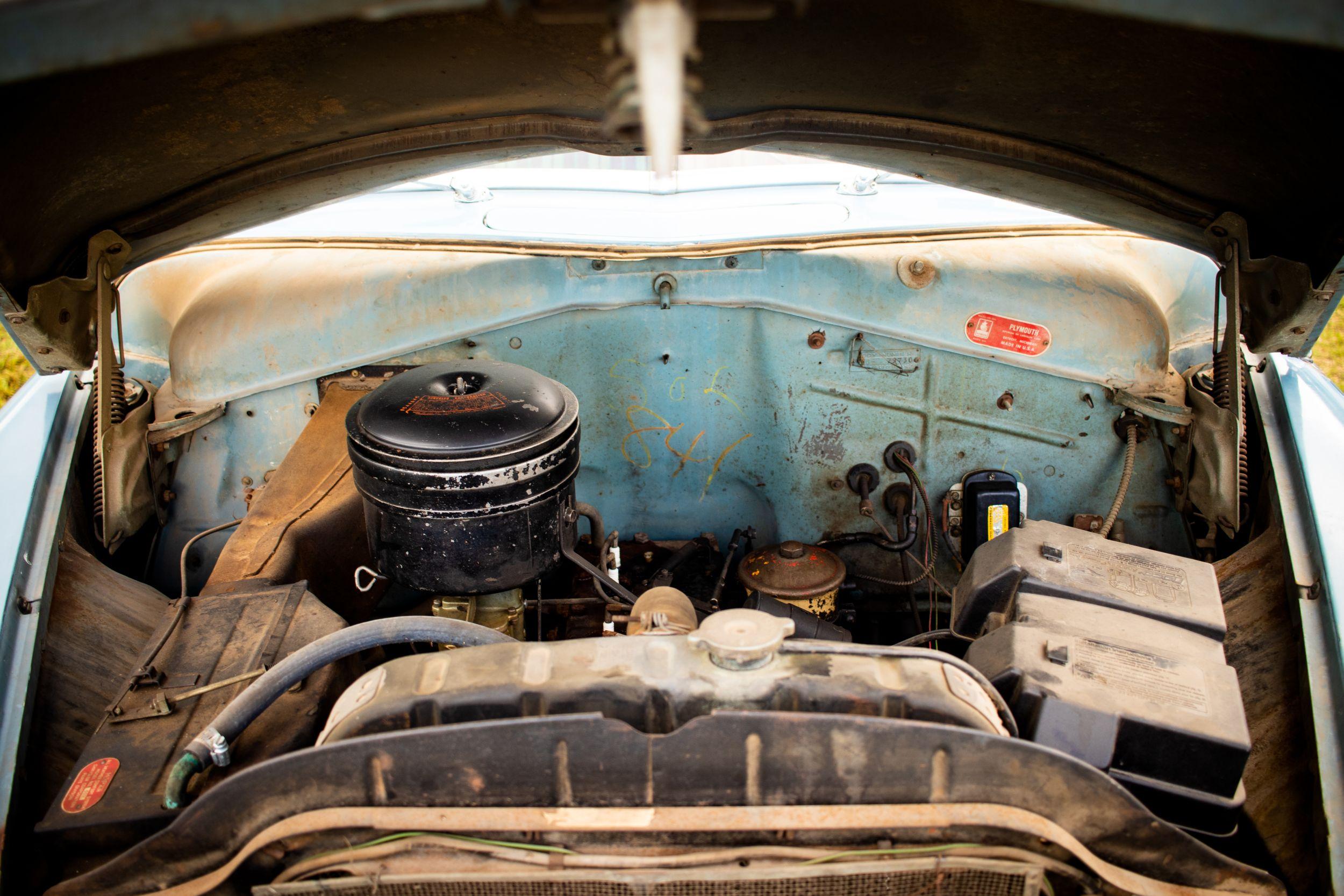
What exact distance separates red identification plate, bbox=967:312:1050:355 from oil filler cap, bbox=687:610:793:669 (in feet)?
3.84

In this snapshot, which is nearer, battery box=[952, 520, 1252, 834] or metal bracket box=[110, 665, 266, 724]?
battery box=[952, 520, 1252, 834]

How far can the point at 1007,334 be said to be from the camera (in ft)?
7.08

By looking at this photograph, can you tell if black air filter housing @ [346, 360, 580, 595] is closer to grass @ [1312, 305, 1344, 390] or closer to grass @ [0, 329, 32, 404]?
grass @ [0, 329, 32, 404]

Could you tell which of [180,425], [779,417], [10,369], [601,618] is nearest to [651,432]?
[779,417]

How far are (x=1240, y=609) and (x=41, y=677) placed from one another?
207 centimetres

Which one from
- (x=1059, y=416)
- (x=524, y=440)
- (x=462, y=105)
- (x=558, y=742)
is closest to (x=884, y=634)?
(x=1059, y=416)

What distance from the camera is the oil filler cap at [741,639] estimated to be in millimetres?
1191

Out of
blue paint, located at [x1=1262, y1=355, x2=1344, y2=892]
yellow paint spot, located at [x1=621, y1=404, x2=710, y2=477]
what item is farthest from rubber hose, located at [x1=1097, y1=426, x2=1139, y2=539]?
yellow paint spot, located at [x1=621, y1=404, x2=710, y2=477]

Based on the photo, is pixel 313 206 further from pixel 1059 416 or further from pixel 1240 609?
pixel 1240 609

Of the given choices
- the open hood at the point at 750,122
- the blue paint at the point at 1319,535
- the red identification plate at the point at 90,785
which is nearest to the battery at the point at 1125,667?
the blue paint at the point at 1319,535

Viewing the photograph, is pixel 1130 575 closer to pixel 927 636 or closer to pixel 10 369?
pixel 927 636

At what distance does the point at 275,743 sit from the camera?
139cm

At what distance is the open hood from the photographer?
1341 millimetres

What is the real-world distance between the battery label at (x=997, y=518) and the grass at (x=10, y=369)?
164 inches
